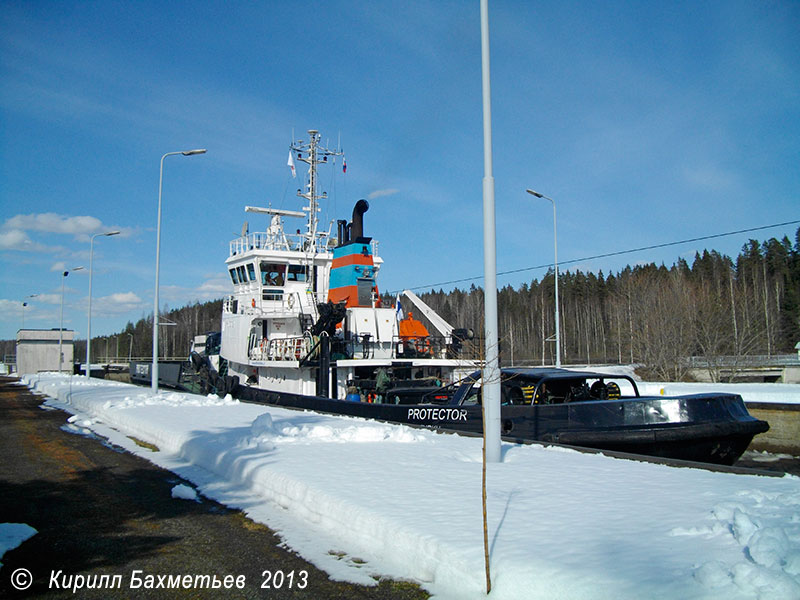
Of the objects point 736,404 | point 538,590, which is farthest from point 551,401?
point 538,590

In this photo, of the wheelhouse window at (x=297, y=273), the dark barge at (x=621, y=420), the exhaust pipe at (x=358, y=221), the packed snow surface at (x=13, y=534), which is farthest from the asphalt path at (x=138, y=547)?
the wheelhouse window at (x=297, y=273)

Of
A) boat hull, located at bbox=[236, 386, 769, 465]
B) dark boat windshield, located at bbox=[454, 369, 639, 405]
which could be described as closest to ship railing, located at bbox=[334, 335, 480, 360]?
dark boat windshield, located at bbox=[454, 369, 639, 405]

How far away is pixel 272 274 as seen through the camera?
2117cm

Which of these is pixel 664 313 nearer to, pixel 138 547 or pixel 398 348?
pixel 398 348

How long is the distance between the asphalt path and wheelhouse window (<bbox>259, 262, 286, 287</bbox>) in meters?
13.2

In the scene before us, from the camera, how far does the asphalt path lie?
158 inches

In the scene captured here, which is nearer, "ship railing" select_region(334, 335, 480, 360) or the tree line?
"ship railing" select_region(334, 335, 480, 360)

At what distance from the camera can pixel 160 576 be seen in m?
4.23

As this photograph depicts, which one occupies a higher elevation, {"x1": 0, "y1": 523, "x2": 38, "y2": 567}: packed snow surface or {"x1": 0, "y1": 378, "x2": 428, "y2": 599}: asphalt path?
{"x1": 0, "y1": 523, "x2": 38, "y2": 567}: packed snow surface

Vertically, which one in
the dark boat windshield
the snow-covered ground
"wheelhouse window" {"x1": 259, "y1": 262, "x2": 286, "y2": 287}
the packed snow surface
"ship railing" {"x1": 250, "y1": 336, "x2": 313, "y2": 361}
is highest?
"wheelhouse window" {"x1": 259, "y1": 262, "x2": 286, "y2": 287}

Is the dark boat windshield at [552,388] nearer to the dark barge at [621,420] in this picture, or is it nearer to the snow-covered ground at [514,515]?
the dark barge at [621,420]

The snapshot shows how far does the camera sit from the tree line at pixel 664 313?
3045cm

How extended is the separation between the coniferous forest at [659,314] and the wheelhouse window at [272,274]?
780 centimetres

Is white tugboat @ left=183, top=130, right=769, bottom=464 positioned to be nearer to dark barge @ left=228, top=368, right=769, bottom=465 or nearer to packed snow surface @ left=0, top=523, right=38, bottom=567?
dark barge @ left=228, top=368, right=769, bottom=465
